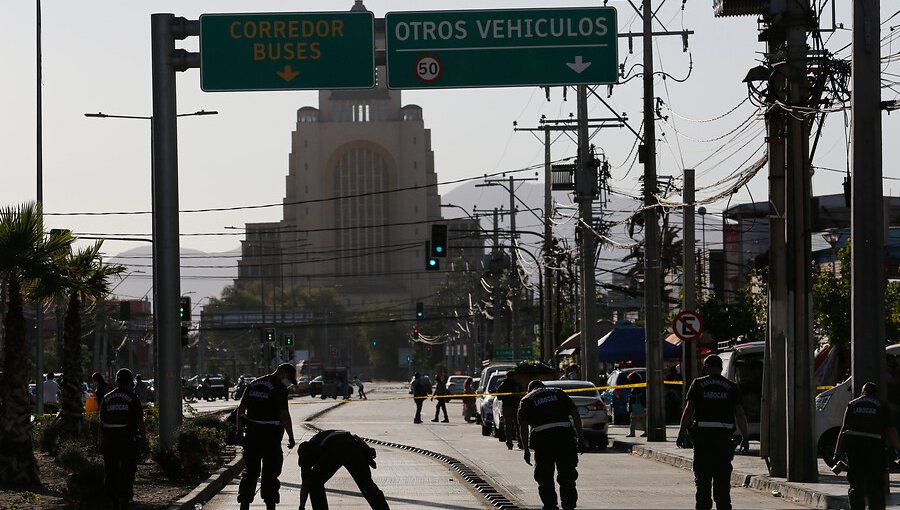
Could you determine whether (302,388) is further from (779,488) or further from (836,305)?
(779,488)

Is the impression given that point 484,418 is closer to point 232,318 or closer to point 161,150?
point 161,150

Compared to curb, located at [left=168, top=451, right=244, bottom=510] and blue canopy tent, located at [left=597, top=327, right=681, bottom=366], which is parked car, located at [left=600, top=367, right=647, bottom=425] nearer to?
blue canopy tent, located at [left=597, top=327, right=681, bottom=366]

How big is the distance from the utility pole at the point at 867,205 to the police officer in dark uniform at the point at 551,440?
11.0 ft

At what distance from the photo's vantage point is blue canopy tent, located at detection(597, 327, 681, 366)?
45.3 metres

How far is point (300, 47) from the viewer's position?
21.2m

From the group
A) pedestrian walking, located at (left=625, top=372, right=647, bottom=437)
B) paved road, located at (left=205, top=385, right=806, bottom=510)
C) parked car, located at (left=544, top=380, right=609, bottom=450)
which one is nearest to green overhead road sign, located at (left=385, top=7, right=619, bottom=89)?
paved road, located at (left=205, top=385, right=806, bottom=510)

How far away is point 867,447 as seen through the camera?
14.8 metres

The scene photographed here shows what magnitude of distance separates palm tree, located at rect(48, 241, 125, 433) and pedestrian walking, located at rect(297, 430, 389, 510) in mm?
13320

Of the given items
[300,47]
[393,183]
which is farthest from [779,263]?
[393,183]

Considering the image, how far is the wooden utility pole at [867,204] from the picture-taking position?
16.6 metres

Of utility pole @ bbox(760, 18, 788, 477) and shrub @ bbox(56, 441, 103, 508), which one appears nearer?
shrub @ bbox(56, 441, 103, 508)

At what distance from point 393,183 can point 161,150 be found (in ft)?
551

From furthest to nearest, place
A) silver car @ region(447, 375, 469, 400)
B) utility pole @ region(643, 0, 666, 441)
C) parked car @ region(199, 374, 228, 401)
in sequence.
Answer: parked car @ region(199, 374, 228, 401) → silver car @ region(447, 375, 469, 400) → utility pole @ region(643, 0, 666, 441)

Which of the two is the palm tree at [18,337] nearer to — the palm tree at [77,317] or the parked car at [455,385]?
the palm tree at [77,317]
